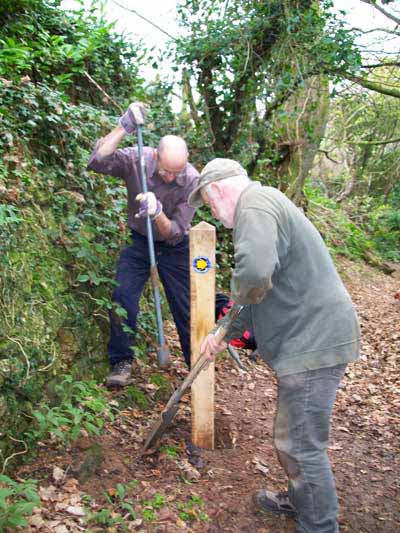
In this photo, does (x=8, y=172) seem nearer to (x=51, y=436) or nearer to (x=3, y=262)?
(x=3, y=262)

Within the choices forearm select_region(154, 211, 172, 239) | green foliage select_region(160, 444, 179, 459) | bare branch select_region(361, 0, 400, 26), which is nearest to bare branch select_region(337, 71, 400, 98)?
bare branch select_region(361, 0, 400, 26)

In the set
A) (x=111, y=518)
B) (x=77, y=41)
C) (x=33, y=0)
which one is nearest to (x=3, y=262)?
(x=111, y=518)

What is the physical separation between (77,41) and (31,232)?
358cm

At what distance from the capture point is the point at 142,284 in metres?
4.69

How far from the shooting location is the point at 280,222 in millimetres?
2799

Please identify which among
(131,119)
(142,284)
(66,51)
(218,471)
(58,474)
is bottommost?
(218,471)

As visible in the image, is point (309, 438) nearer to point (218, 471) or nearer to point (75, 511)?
point (218, 471)

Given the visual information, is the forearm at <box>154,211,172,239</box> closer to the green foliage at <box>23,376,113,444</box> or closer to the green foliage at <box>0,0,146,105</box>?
the green foliage at <box>23,376,113,444</box>

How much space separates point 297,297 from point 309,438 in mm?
813

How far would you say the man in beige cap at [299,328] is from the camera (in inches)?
112

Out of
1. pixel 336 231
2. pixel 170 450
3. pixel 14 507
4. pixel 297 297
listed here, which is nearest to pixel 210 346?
pixel 297 297

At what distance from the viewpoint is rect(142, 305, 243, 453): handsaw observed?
10.9 ft

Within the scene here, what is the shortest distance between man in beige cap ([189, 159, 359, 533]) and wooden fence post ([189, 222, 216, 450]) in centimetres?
84

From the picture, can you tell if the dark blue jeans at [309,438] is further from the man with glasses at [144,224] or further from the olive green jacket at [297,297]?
the man with glasses at [144,224]
